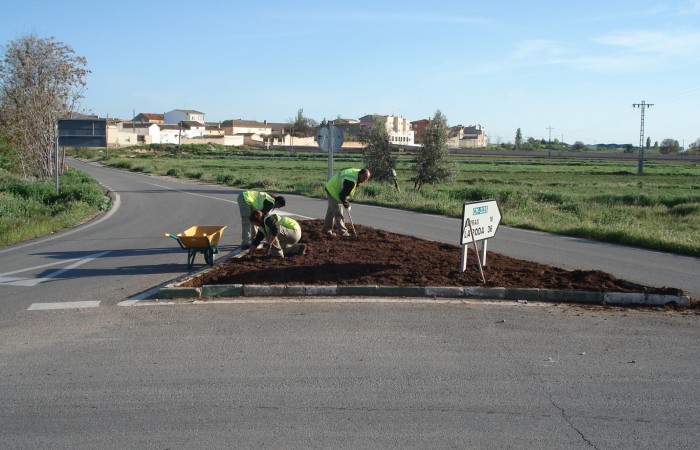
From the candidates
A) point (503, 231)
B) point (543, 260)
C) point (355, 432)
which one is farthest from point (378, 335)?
point (503, 231)

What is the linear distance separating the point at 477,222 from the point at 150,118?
173362 mm

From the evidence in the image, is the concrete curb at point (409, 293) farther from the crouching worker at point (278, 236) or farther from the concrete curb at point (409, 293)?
the crouching worker at point (278, 236)

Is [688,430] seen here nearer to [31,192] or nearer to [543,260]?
[543,260]

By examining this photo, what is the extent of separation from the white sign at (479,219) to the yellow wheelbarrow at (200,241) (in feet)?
13.1

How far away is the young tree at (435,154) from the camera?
3622 centimetres

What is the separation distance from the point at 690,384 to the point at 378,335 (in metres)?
3.03

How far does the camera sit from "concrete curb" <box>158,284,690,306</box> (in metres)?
9.19

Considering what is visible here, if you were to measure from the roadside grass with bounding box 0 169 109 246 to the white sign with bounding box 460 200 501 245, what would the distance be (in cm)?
1091

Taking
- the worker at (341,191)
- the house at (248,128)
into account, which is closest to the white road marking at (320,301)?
the worker at (341,191)

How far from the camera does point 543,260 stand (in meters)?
12.8

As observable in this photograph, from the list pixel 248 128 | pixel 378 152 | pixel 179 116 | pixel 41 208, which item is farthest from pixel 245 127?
pixel 41 208

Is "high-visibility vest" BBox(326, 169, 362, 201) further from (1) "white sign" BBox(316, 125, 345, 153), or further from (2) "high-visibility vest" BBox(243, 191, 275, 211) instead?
(1) "white sign" BBox(316, 125, 345, 153)

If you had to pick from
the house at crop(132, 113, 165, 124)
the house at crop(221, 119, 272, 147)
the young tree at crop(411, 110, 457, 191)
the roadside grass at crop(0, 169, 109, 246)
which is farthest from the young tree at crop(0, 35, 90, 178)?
the house at crop(132, 113, 165, 124)

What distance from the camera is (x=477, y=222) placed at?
32.6ft
